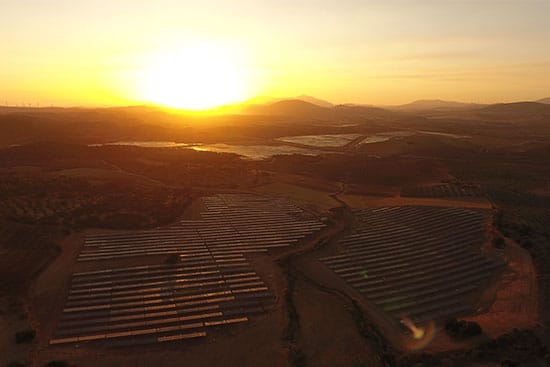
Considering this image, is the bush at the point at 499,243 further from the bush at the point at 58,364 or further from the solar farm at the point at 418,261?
the bush at the point at 58,364

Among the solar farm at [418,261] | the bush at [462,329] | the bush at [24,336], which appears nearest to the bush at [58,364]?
the bush at [24,336]

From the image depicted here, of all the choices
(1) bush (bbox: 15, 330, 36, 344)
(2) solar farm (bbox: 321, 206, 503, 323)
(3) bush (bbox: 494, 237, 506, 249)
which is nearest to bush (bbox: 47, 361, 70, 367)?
(1) bush (bbox: 15, 330, 36, 344)

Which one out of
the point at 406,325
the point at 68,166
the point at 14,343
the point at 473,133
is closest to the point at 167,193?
the point at 68,166

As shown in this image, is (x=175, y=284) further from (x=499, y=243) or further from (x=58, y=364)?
(x=499, y=243)

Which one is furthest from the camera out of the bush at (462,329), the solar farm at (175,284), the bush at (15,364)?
the bush at (462,329)

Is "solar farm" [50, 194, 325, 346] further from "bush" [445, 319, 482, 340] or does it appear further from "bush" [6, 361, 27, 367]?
"bush" [445, 319, 482, 340]

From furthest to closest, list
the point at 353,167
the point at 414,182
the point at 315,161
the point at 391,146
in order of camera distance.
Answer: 1. the point at 391,146
2. the point at 315,161
3. the point at 353,167
4. the point at 414,182

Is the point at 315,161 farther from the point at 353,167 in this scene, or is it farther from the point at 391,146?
the point at 391,146
